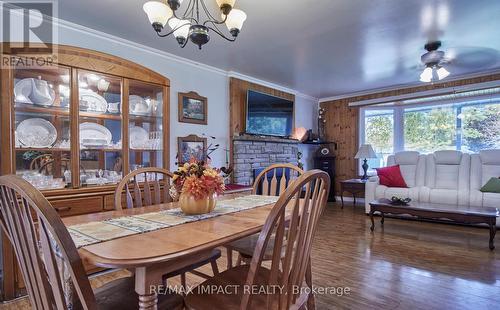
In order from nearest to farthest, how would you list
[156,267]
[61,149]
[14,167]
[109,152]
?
[156,267], [14,167], [61,149], [109,152]

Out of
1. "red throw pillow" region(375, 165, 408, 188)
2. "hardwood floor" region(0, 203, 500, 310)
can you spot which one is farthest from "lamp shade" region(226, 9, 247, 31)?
"red throw pillow" region(375, 165, 408, 188)

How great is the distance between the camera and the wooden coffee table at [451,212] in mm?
2912

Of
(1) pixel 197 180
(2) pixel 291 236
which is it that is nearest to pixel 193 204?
(1) pixel 197 180

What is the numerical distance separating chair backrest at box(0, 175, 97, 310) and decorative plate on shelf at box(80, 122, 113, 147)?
1.66m

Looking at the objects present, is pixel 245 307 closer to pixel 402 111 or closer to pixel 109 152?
pixel 109 152

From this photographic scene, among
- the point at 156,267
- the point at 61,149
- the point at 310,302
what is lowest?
the point at 310,302

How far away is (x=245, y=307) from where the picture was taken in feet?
3.01

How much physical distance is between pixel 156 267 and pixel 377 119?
568 centimetres

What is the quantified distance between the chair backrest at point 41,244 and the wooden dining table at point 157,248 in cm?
9

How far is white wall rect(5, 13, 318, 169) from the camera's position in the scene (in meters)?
2.61

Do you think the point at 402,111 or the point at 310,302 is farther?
the point at 402,111

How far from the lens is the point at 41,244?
79 cm

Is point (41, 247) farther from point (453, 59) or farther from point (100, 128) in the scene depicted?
point (453, 59)

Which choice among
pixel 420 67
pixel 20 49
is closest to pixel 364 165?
pixel 420 67
